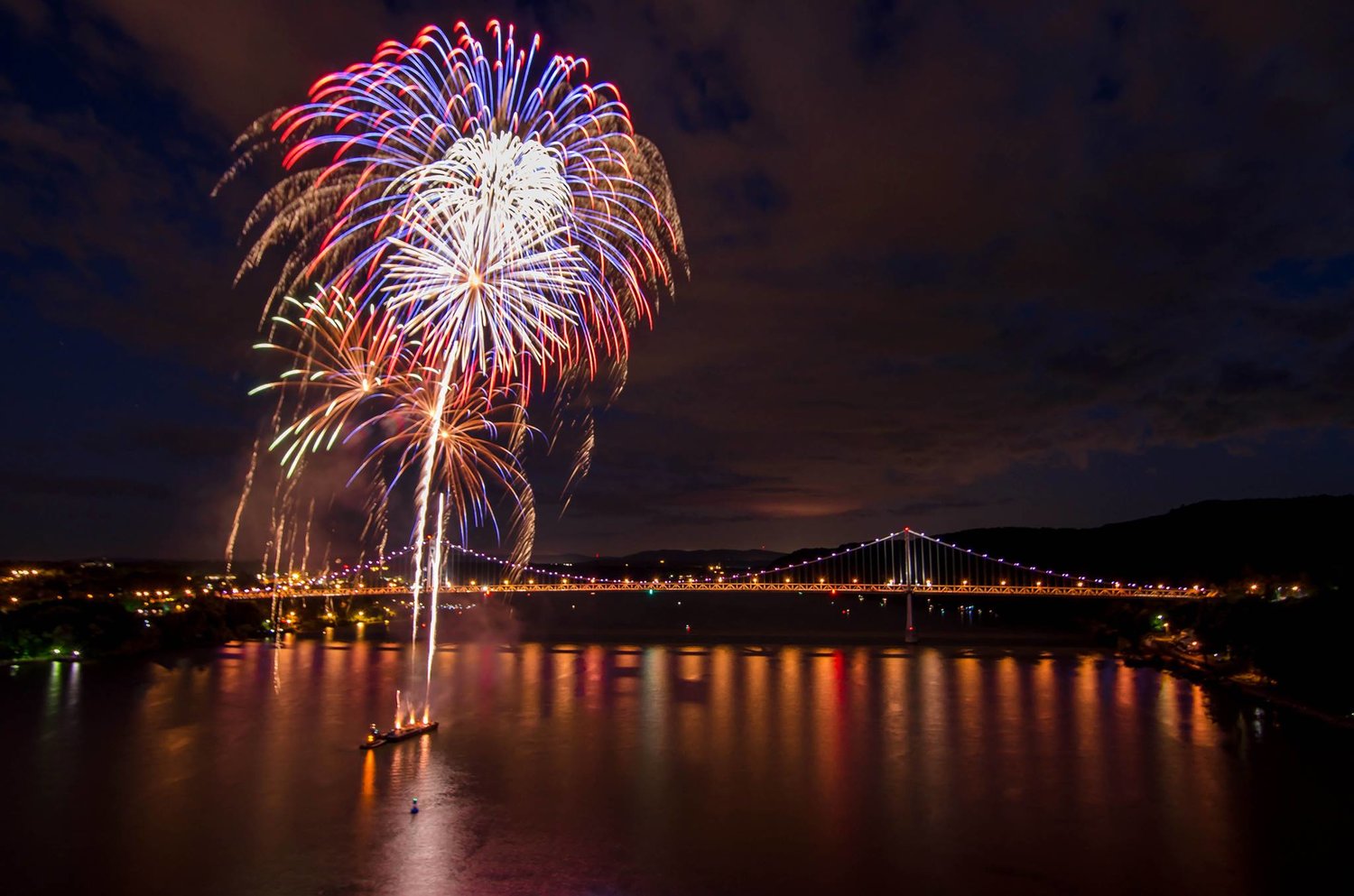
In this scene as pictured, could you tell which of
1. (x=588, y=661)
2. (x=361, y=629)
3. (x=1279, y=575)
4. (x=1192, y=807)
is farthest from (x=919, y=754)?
(x=361, y=629)

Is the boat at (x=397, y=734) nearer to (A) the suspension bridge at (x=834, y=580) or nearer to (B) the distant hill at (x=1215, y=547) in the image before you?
(A) the suspension bridge at (x=834, y=580)

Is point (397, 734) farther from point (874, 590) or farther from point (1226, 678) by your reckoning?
point (874, 590)

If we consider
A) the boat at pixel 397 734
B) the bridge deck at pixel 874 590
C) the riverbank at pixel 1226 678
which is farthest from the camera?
the bridge deck at pixel 874 590

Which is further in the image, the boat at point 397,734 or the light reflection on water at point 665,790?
the boat at point 397,734

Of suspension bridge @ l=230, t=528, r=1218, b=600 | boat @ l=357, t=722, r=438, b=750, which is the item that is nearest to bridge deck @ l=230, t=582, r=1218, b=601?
suspension bridge @ l=230, t=528, r=1218, b=600

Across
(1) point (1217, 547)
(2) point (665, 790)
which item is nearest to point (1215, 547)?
(1) point (1217, 547)

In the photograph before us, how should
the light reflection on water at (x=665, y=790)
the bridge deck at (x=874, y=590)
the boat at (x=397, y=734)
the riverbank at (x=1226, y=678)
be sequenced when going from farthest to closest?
the bridge deck at (x=874, y=590), the riverbank at (x=1226, y=678), the boat at (x=397, y=734), the light reflection on water at (x=665, y=790)

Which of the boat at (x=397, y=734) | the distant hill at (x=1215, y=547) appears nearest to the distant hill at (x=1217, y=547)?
the distant hill at (x=1215, y=547)
